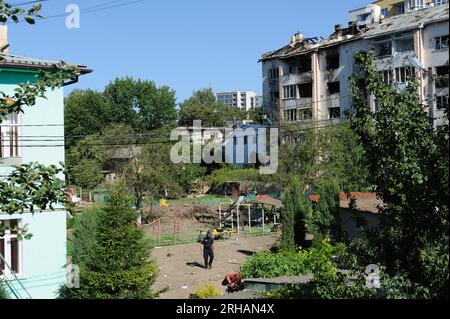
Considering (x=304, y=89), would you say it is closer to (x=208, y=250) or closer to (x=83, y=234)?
(x=208, y=250)

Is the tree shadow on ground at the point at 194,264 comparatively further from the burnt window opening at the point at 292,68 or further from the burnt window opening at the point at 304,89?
the burnt window opening at the point at 292,68

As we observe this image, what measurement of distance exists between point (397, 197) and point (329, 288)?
4.35 feet

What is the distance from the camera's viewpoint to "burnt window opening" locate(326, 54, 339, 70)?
175 feet

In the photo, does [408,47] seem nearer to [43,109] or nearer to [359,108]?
[43,109]

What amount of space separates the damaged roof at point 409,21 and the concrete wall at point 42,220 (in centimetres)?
3343

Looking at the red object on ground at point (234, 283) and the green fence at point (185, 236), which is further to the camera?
the green fence at point (185, 236)

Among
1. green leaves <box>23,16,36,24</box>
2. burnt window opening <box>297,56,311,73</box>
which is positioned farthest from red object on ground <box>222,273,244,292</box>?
burnt window opening <box>297,56,311,73</box>

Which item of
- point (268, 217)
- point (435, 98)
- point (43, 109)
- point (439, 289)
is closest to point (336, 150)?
point (268, 217)

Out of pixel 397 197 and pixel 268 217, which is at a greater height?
pixel 397 197

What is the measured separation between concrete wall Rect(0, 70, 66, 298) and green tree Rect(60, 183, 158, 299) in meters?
1.56

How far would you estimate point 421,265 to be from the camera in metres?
6.26

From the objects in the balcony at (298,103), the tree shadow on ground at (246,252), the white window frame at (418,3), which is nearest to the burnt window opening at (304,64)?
the balcony at (298,103)

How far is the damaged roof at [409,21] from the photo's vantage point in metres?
43.3

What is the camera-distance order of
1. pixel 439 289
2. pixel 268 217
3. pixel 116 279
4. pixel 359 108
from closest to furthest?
pixel 439 289 < pixel 359 108 < pixel 116 279 < pixel 268 217
